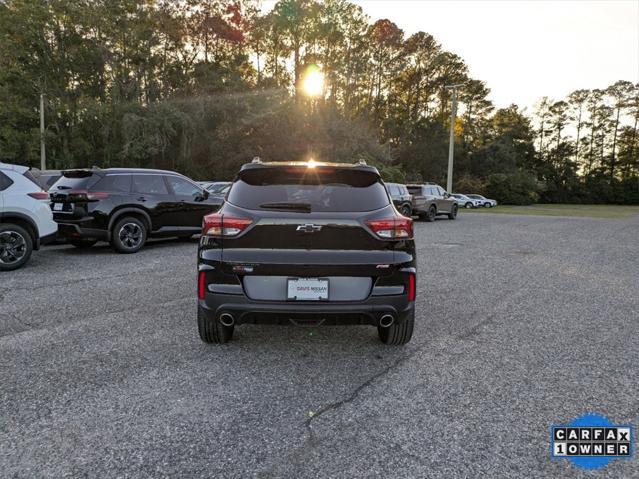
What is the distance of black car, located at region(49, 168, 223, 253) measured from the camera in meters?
8.83

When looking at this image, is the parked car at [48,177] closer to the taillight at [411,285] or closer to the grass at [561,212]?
the taillight at [411,285]

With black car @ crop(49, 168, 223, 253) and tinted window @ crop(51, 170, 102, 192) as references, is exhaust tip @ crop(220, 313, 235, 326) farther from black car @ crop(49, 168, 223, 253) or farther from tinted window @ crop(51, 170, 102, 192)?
tinted window @ crop(51, 170, 102, 192)

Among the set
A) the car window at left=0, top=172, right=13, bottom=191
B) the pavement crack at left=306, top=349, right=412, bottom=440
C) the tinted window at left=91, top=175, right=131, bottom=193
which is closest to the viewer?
the pavement crack at left=306, top=349, right=412, bottom=440

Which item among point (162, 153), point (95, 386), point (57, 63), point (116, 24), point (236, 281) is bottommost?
point (95, 386)

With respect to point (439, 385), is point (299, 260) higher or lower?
higher

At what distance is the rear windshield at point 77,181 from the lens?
8.91 meters

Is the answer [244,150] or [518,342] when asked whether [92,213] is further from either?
[244,150]

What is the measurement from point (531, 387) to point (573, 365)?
0.73 m

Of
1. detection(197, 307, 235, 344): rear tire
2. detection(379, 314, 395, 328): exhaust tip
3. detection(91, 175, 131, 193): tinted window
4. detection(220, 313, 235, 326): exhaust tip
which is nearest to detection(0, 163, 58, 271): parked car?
detection(91, 175, 131, 193): tinted window

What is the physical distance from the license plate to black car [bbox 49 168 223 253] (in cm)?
688

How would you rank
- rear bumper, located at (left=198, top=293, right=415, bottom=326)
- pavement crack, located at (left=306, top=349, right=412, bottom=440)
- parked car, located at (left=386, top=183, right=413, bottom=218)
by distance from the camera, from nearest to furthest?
1. pavement crack, located at (left=306, top=349, right=412, bottom=440)
2. rear bumper, located at (left=198, top=293, right=415, bottom=326)
3. parked car, located at (left=386, top=183, right=413, bottom=218)

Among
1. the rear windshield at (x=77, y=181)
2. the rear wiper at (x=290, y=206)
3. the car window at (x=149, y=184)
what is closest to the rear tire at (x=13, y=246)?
the rear windshield at (x=77, y=181)

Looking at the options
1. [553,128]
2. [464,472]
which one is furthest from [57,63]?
[553,128]

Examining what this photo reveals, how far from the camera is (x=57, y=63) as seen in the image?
3172 cm
